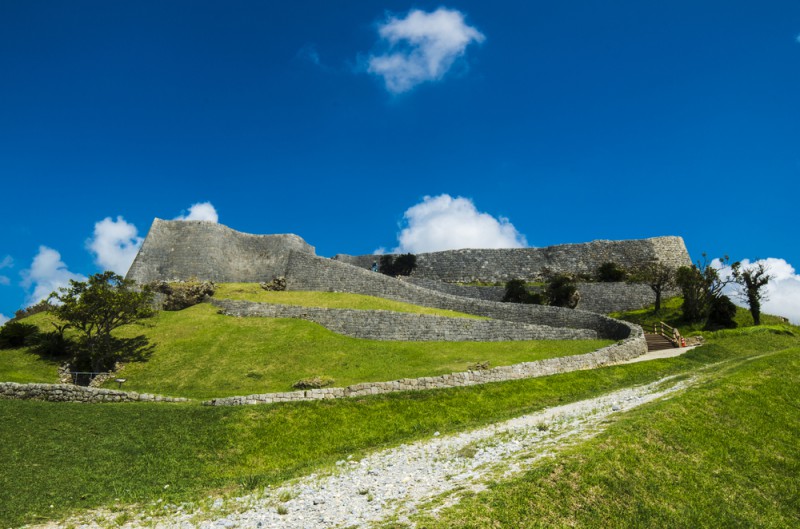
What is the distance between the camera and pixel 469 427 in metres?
17.7

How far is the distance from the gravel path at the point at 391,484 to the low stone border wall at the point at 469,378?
754 centimetres

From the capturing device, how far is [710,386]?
1677 centimetres

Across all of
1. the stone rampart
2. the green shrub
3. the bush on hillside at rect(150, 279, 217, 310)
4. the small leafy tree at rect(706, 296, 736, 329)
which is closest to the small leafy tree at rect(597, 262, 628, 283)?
the stone rampart

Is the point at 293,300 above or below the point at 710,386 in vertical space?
above

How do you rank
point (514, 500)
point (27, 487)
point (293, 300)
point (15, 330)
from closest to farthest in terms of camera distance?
point (514, 500)
point (27, 487)
point (15, 330)
point (293, 300)

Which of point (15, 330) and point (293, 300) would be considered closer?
point (15, 330)

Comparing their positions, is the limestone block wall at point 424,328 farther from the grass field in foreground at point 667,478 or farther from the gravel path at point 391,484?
the grass field in foreground at point 667,478

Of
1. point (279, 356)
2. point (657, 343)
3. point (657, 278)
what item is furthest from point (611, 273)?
point (279, 356)

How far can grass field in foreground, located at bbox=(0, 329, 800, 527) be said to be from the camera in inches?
504

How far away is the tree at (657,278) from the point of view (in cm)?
5019

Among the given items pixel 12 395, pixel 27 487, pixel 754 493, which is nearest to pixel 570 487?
pixel 754 493

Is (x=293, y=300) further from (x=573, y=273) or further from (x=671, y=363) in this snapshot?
(x=573, y=273)

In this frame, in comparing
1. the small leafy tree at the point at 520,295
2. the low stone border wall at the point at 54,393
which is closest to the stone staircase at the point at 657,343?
the small leafy tree at the point at 520,295

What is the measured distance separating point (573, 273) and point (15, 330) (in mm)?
56806
